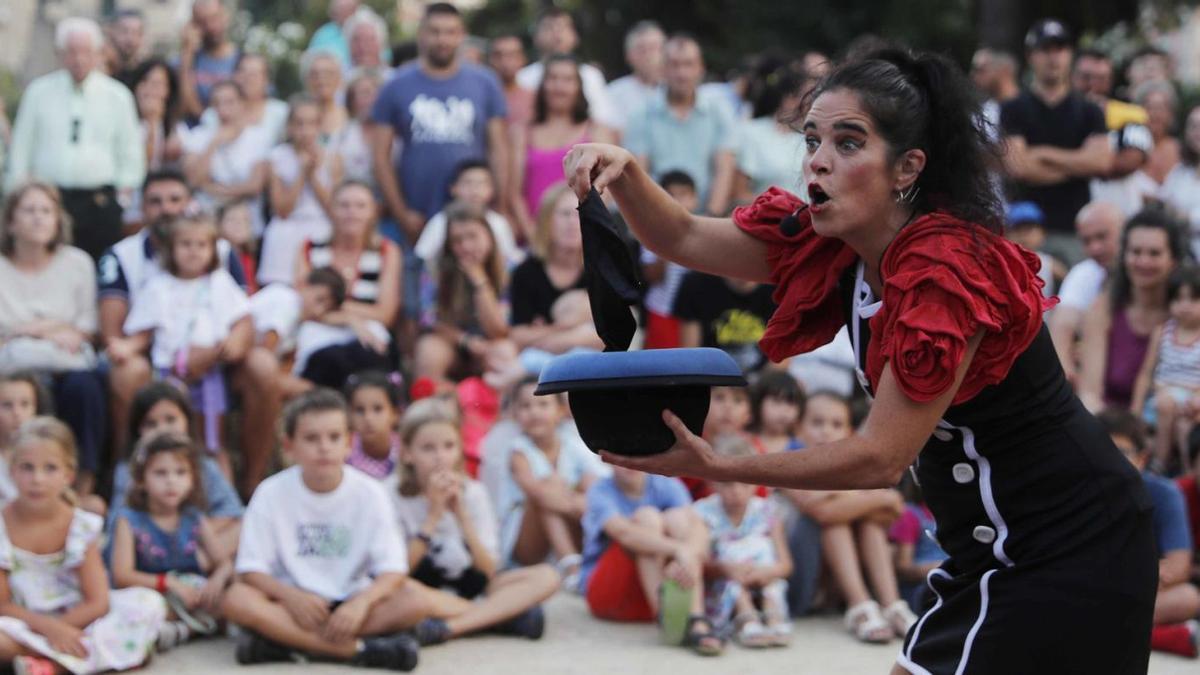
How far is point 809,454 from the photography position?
2662 mm

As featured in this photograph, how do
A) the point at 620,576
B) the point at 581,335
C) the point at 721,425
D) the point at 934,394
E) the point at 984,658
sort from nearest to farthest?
the point at 934,394 → the point at 984,658 → the point at 620,576 → the point at 721,425 → the point at 581,335

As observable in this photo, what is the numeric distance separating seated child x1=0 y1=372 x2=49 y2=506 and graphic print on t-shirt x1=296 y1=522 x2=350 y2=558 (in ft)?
3.88

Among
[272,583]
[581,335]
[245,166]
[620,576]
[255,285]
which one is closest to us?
[272,583]

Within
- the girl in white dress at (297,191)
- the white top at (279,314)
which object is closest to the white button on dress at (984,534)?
the white top at (279,314)

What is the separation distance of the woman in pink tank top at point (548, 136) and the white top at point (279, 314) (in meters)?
1.42

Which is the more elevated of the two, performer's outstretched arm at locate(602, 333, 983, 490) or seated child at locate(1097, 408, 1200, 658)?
performer's outstretched arm at locate(602, 333, 983, 490)

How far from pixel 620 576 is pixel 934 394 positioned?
11.2ft

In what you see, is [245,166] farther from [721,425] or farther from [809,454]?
[809,454]

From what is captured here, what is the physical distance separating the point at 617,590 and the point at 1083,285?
2800mm

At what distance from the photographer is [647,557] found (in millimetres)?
5859

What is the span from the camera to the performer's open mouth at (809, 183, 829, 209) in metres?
2.83

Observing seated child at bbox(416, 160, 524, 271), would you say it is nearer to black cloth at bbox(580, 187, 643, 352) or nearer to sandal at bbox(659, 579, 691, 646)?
sandal at bbox(659, 579, 691, 646)

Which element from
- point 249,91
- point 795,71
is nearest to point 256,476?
point 249,91

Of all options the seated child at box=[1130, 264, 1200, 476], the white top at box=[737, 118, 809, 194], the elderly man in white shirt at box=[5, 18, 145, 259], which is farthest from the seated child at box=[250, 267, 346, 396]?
the seated child at box=[1130, 264, 1200, 476]
